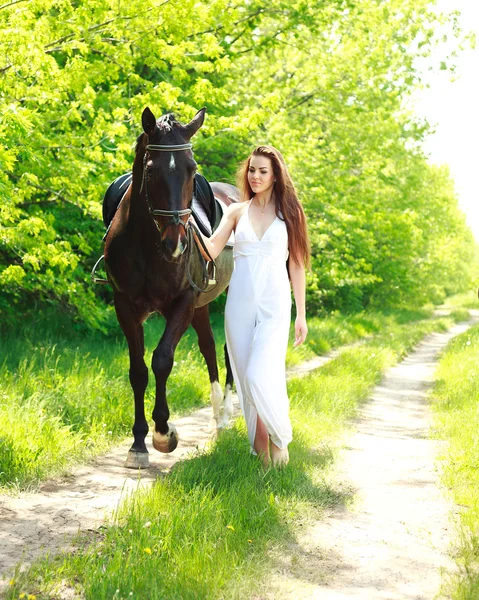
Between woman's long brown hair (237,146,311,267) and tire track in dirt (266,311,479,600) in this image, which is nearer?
tire track in dirt (266,311,479,600)

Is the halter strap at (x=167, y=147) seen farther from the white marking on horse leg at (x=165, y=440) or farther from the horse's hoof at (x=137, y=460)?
the horse's hoof at (x=137, y=460)

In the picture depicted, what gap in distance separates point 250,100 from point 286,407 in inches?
432

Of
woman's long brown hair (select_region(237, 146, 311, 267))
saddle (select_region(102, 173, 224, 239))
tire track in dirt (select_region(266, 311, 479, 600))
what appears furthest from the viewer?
saddle (select_region(102, 173, 224, 239))

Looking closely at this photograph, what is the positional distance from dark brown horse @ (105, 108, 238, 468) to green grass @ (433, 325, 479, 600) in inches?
83.8

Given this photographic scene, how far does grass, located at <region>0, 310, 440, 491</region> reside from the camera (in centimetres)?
549

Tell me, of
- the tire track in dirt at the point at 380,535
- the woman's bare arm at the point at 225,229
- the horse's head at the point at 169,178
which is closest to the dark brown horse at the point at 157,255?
the horse's head at the point at 169,178

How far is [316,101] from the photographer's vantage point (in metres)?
18.1

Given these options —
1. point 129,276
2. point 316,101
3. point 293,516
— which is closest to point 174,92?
point 129,276

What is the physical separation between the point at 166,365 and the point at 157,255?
2.67ft

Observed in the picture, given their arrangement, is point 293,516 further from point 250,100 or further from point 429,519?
point 250,100

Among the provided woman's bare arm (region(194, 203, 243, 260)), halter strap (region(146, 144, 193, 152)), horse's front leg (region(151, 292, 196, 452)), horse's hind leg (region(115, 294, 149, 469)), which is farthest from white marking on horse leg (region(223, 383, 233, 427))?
halter strap (region(146, 144, 193, 152))

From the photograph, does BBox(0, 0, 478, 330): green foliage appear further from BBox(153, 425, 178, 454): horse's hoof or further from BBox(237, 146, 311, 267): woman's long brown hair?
BBox(153, 425, 178, 454): horse's hoof

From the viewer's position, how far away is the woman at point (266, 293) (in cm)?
532

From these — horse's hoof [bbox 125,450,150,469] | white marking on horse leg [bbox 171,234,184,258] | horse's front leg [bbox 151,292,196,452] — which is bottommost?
horse's hoof [bbox 125,450,150,469]
